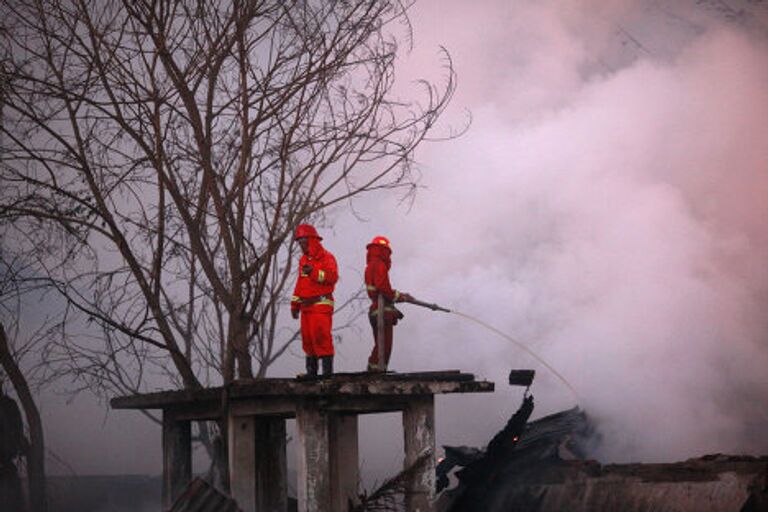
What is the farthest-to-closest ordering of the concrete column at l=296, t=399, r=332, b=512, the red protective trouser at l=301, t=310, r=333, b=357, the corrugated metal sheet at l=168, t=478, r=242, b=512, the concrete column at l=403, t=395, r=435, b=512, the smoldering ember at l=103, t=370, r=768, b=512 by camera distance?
the red protective trouser at l=301, t=310, r=333, b=357
the concrete column at l=296, t=399, r=332, b=512
the concrete column at l=403, t=395, r=435, b=512
the smoldering ember at l=103, t=370, r=768, b=512
the corrugated metal sheet at l=168, t=478, r=242, b=512

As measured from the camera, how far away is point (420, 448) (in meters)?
9.98

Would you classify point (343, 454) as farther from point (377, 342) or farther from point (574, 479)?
point (574, 479)

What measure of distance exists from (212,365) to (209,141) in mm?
7267

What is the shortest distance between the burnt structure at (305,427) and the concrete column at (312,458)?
0.01 m

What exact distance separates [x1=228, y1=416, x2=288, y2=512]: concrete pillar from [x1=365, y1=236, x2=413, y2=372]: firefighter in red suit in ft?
5.58

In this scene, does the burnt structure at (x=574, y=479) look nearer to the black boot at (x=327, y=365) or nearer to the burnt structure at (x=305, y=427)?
the burnt structure at (x=305, y=427)

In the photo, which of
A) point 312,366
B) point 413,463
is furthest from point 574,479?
point 312,366

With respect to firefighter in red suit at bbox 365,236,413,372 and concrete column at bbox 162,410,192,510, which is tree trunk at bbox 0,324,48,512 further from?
firefighter in red suit at bbox 365,236,413,372

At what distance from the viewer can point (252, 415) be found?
37.4ft

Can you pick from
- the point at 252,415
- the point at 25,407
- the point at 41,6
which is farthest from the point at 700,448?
the point at 41,6

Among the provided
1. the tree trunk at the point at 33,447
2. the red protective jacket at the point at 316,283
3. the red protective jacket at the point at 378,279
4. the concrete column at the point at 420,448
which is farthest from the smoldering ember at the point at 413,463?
the tree trunk at the point at 33,447

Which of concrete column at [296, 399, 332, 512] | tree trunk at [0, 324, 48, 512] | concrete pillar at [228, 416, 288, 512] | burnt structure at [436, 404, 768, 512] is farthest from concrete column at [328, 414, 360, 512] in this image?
tree trunk at [0, 324, 48, 512]

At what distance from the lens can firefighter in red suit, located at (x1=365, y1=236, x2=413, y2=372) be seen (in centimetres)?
1113

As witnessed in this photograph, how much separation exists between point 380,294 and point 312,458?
6.74 ft
